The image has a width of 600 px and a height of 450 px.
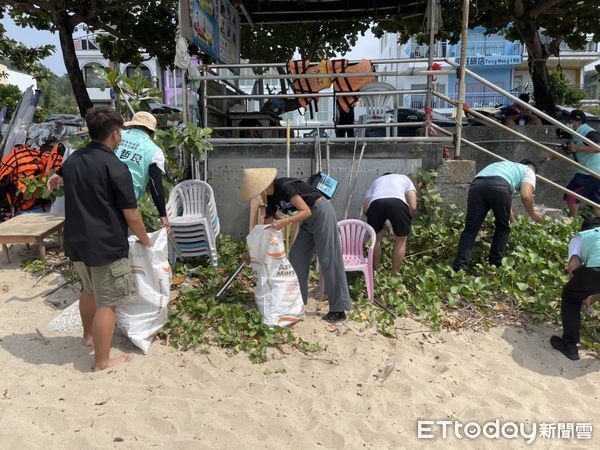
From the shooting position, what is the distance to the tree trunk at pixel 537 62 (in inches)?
388

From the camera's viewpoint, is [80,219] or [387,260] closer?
[80,219]

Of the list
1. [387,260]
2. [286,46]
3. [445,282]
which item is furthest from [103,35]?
[445,282]

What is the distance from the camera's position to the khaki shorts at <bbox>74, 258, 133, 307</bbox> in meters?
3.21

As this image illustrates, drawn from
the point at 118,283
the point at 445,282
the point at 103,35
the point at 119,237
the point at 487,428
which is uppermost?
the point at 103,35

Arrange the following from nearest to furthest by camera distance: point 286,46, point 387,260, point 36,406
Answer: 1. point 36,406
2. point 387,260
3. point 286,46

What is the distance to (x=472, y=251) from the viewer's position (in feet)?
17.7

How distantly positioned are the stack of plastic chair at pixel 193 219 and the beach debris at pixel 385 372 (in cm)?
229

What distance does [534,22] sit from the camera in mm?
9891

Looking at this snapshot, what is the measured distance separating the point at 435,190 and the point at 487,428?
3.09 metres

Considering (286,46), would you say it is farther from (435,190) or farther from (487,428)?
(487,428)

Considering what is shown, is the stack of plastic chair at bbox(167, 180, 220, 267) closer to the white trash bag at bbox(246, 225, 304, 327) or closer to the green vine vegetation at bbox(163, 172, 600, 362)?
the green vine vegetation at bbox(163, 172, 600, 362)

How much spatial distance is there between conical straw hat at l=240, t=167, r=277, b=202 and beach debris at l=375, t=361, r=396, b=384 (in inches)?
63.2

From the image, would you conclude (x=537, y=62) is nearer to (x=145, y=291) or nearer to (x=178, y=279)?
(x=178, y=279)

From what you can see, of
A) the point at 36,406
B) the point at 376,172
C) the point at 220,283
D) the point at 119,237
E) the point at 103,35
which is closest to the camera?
the point at 36,406
